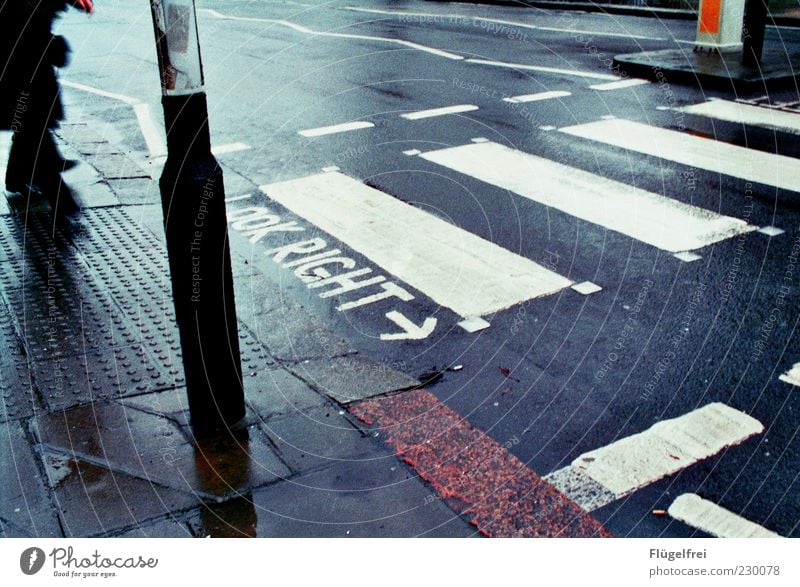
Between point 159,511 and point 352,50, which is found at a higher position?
point 352,50

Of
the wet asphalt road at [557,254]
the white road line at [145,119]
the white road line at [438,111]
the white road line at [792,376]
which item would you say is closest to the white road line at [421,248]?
the wet asphalt road at [557,254]

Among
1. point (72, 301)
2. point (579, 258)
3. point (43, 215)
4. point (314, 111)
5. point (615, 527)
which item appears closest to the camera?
point (615, 527)

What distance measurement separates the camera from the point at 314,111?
31.1ft

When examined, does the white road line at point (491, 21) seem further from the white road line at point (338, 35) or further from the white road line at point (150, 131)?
the white road line at point (150, 131)

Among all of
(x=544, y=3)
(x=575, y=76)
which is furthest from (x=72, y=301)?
(x=544, y=3)

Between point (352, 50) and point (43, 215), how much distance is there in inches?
299

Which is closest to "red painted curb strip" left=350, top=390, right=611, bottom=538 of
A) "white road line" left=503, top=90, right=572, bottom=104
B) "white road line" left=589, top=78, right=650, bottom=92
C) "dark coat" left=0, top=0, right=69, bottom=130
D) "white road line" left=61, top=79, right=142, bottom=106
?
"dark coat" left=0, top=0, right=69, bottom=130

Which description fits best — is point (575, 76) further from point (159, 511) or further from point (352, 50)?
point (159, 511)

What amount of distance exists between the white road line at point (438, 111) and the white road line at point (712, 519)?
626 cm

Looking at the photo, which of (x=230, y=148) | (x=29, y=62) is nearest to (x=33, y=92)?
A: (x=29, y=62)

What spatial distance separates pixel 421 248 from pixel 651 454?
246 cm

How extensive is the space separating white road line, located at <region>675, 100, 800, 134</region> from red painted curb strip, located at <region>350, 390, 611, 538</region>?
555cm

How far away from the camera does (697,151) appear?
7469 mm

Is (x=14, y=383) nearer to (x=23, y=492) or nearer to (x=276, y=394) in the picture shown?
(x=23, y=492)
